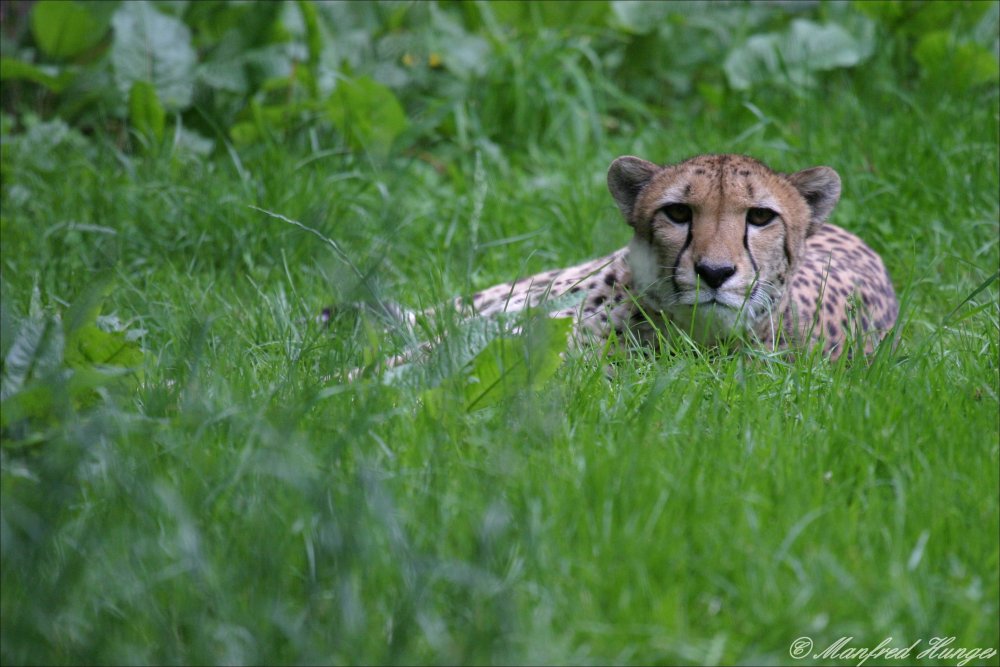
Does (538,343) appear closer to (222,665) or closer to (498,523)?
(498,523)

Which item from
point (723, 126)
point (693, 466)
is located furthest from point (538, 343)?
point (723, 126)

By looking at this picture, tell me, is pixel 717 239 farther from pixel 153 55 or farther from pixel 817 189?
pixel 153 55

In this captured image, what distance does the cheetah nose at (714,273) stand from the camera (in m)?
3.40

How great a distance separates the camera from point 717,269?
3.40 metres

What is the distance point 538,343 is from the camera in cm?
281

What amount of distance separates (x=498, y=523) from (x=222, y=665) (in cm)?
54

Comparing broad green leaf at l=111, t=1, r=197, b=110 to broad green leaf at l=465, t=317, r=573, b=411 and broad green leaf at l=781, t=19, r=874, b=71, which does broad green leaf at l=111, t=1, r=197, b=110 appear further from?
broad green leaf at l=465, t=317, r=573, b=411

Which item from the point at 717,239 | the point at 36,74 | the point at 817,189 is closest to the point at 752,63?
the point at 817,189

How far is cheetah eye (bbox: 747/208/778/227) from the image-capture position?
11.8 feet

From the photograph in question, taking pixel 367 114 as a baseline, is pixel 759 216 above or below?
above

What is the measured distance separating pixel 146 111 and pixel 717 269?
131 inches

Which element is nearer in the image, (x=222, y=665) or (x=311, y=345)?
(x=222, y=665)

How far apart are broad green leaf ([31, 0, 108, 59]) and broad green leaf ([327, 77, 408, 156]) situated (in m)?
1.33

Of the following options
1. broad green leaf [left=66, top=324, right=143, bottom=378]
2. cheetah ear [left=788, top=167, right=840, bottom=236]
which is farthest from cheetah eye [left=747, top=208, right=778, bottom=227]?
broad green leaf [left=66, top=324, right=143, bottom=378]
